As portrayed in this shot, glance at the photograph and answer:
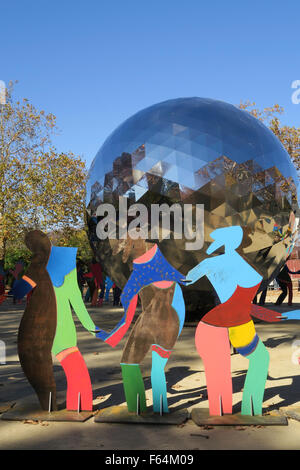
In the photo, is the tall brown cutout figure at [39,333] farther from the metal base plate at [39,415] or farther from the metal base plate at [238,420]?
the metal base plate at [238,420]

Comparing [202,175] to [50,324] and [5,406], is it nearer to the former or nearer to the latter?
[50,324]

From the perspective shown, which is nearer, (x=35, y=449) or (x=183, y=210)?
(x=35, y=449)

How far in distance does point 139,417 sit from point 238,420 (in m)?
1.05

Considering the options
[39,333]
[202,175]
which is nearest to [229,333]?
[39,333]

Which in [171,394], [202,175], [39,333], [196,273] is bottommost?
[171,394]

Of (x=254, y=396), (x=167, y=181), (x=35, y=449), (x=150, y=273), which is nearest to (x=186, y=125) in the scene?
(x=167, y=181)

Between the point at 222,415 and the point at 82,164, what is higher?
the point at 82,164

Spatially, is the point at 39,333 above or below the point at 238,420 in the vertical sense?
above

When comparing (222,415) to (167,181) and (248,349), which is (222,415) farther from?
(167,181)

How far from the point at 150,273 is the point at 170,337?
0.81m

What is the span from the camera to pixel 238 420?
459 centimetres

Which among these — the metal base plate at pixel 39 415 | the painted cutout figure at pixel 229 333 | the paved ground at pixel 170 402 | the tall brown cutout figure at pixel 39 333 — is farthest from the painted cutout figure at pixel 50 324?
the painted cutout figure at pixel 229 333
